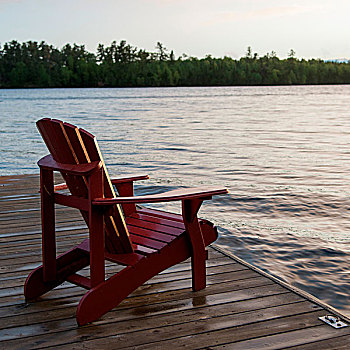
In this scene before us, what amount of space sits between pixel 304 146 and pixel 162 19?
147 feet

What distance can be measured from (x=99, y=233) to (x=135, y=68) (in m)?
98.8

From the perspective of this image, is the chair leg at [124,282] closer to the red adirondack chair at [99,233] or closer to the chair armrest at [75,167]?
the red adirondack chair at [99,233]

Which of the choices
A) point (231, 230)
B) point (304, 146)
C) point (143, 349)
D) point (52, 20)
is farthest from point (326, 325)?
point (52, 20)

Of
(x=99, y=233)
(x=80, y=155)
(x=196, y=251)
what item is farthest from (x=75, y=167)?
(x=196, y=251)

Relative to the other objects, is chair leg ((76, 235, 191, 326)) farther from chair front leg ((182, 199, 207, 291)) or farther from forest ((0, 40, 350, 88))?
forest ((0, 40, 350, 88))

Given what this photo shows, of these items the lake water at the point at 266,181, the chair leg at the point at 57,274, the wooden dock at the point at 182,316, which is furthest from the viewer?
the lake water at the point at 266,181

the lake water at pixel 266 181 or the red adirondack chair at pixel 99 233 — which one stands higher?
the red adirondack chair at pixel 99 233

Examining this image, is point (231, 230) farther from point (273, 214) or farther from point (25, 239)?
point (25, 239)

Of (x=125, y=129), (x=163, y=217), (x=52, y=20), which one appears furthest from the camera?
(x=52, y=20)

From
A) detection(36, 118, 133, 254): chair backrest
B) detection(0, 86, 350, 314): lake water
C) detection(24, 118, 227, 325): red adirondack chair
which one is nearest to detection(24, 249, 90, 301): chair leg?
detection(24, 118, 227, 325): red adirondack chair

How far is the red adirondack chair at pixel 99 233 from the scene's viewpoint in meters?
2.52

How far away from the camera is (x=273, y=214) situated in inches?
254

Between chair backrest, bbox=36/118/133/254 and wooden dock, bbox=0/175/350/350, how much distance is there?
39 cm

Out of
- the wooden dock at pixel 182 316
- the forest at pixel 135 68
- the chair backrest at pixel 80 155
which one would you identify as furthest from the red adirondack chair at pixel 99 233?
the forest at pixel 135 68
